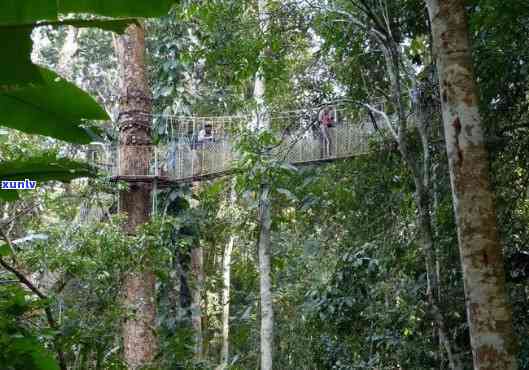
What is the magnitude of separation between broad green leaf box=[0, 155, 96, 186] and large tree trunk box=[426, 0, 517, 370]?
1.27 m

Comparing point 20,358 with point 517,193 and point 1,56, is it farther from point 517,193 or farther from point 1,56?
point 517,193

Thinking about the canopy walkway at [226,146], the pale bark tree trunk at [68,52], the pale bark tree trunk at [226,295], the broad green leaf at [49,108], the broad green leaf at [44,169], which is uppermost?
the pale bark tree trunk at [68,52]

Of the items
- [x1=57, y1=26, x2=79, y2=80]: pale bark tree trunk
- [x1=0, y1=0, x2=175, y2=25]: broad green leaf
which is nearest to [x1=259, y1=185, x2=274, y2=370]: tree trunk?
[x1=0, y1=0, x2=175, y2=25]: broad green leaf

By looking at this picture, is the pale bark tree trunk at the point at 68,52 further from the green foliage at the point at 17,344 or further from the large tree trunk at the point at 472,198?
the green foliage at the point at 17,344

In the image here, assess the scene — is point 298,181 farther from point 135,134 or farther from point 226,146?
point 135,134

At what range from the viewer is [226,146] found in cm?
658

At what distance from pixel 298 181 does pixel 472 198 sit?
4.16 meters

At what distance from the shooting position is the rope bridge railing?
17.9 feet

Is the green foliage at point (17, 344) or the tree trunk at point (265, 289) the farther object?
the tree trunk at point (265, 289)

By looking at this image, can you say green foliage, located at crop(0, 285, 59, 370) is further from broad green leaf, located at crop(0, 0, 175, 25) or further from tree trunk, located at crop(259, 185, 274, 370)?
tree trunk, located at crop(259, 185, 274, 370)

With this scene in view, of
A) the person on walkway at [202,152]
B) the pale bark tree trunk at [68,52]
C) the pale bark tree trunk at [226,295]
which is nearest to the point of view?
the person on walkway at [202,152]

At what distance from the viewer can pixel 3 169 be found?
906 mm

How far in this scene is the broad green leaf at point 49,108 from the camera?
878mm

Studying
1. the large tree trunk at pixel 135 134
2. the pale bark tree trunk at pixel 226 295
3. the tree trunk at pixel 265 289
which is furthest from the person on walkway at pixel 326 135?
the pale bark tree trunk at pixel 226 295
